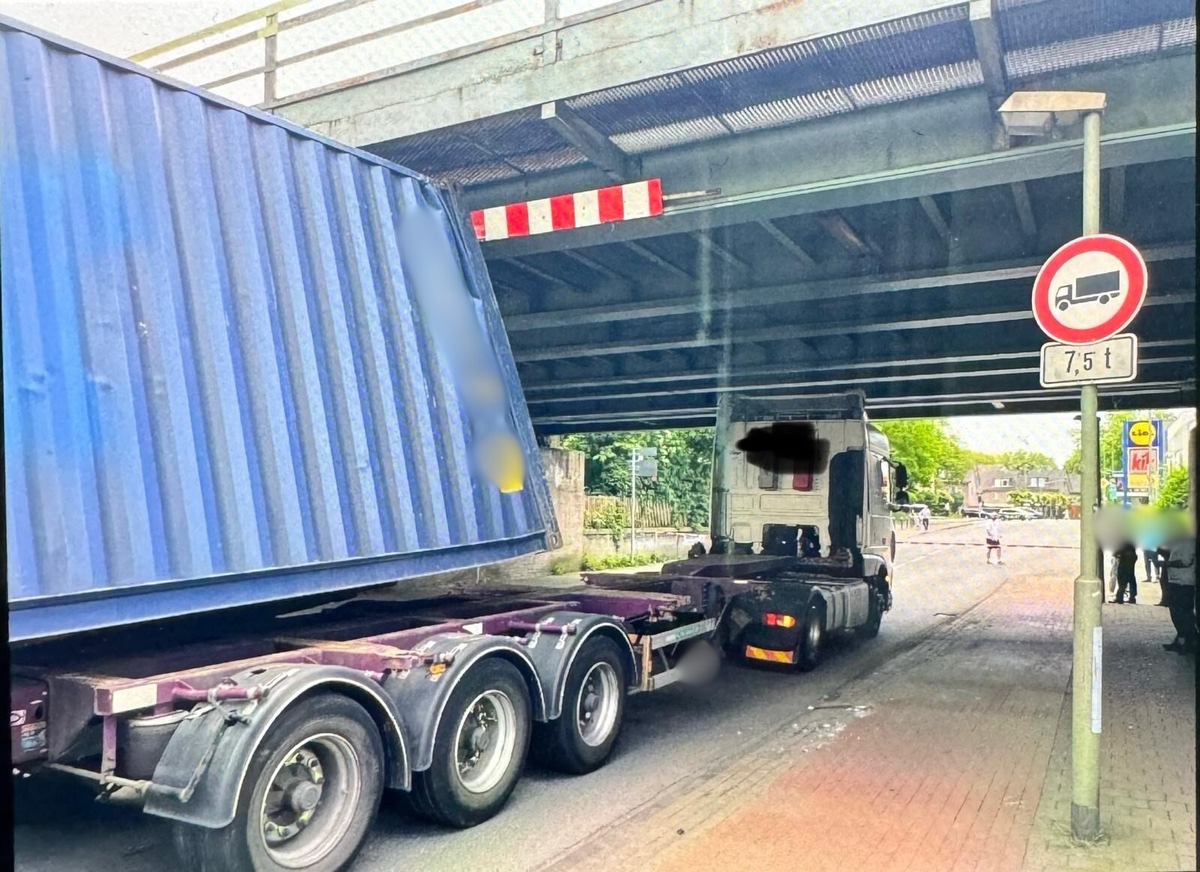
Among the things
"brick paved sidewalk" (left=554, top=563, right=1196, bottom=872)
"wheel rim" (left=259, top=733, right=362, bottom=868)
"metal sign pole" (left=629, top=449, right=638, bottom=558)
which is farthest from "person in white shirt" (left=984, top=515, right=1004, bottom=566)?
"wheel rim" (left=259, top=733, right=362, bottom=868)

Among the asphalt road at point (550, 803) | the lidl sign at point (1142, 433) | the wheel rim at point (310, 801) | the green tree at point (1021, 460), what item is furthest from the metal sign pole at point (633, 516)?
the green tree at point (1021, 460)

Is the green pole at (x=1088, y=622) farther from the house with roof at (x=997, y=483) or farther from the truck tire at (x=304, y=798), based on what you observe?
the house with roof at (x=997, y=483)

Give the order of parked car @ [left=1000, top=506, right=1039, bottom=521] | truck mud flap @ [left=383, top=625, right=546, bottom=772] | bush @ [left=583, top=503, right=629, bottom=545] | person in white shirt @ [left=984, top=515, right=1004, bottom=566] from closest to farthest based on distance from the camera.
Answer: truck mud flap @ [left=383, top=625, right=546, bottom=772] → bush @ [left=583, top=503, right=629, bottom=545] → person in white shirt @ [left=984, top=515, right=1004, bottom=566] → parked car @ [left=1000, top=506, right=1039, bottom=521]

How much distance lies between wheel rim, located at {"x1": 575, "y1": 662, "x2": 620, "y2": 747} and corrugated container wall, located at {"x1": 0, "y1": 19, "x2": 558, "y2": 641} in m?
1.08

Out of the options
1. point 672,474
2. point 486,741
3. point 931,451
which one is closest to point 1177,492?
point 486,741

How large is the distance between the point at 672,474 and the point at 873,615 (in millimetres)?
3613

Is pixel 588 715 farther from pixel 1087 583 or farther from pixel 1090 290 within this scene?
pixel 1090 290

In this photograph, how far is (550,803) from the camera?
208 inches

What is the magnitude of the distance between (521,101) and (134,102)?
3249 millimetres

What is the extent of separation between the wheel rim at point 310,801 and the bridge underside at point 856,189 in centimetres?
479

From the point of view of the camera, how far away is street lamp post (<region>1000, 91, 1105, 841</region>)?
4.57 m

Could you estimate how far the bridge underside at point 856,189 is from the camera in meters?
5.79

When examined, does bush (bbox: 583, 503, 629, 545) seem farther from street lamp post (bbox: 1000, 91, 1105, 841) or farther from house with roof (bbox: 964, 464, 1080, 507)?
house with roof (bbox: 964, 464, 1080, 507)

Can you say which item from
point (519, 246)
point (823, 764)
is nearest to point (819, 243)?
point (519, 246)
